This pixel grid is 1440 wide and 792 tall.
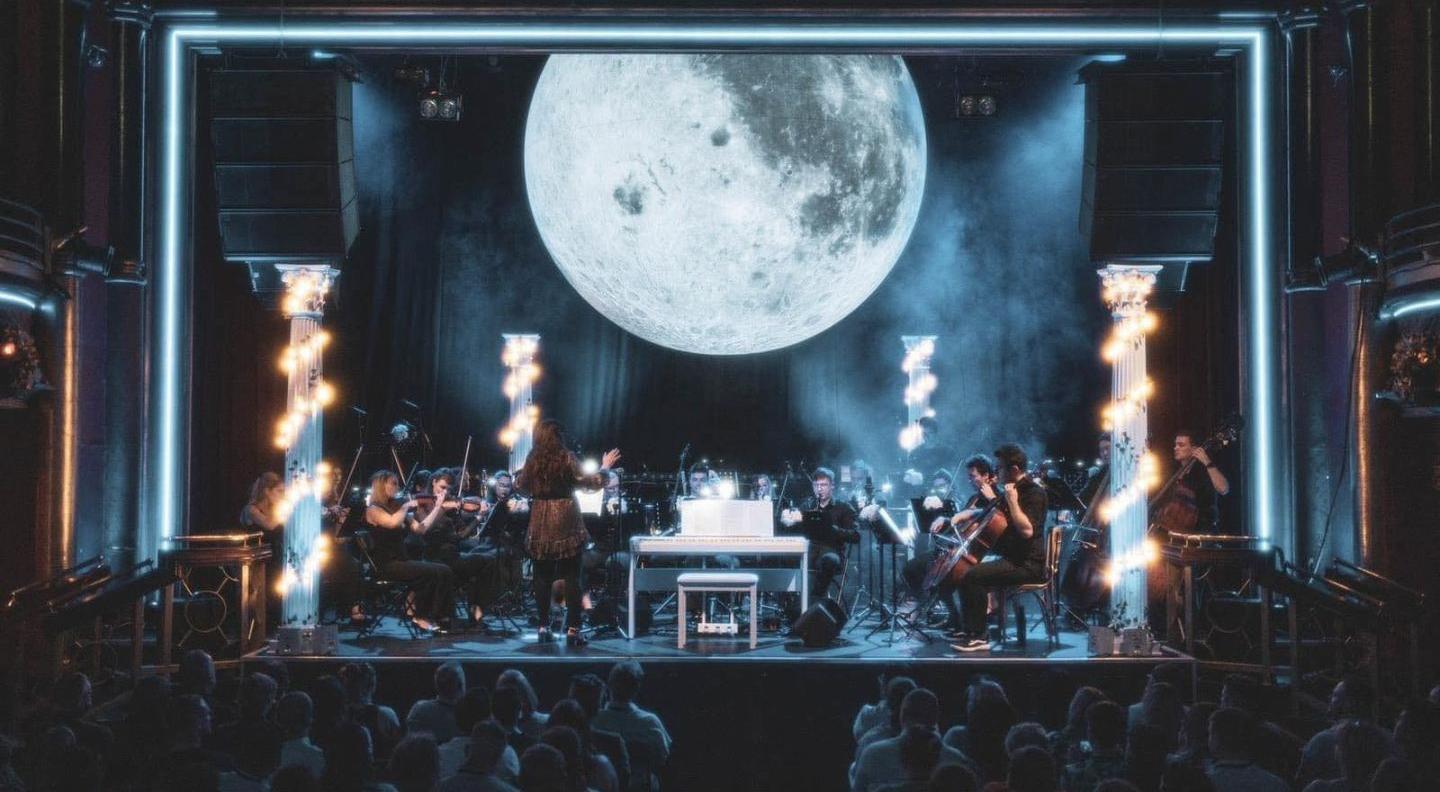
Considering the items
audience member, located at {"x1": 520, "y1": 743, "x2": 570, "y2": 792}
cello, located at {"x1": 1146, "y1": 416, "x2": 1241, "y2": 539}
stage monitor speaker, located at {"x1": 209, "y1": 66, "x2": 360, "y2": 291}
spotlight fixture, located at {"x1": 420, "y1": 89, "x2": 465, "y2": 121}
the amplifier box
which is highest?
spotlight fixture, located at {"x1": 420, "y1": 89, "x2": 465, "y2": 121}

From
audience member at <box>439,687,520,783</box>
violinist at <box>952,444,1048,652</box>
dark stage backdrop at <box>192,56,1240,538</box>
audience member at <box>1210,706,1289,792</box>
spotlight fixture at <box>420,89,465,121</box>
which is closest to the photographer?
audience member at <box>1210,706,1289,792</box>

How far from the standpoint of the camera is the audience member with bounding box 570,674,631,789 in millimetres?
6379

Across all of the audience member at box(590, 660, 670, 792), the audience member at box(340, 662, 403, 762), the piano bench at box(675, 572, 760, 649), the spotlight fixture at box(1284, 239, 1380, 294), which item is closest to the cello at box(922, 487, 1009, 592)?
the piano bench at box(675, 572, 760, 649)

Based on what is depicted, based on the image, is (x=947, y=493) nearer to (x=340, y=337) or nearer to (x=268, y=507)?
(x=268, y=507)

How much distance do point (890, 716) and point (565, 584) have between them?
15.3 ft

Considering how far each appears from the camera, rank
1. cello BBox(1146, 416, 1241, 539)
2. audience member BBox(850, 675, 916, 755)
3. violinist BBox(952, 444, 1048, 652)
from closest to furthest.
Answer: audience member BBox(850, 675, 916, 755) → violinist BBox(952, 444, 1048, 652) → cello BBox(1146, 416, 1241, 539)

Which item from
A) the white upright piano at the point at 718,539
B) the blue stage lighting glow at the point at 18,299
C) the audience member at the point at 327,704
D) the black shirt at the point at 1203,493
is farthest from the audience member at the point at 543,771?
the black shirt at the point at 1203,493

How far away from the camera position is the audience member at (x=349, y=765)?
498 centimetres

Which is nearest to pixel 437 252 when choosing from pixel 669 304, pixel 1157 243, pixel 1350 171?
pixel 669 304

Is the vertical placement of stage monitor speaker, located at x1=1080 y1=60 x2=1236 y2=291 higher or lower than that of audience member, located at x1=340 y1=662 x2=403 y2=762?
higher

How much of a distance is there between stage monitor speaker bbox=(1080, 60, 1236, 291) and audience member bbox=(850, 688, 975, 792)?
580cm

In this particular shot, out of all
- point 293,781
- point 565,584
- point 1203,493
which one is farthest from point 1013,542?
point 293,781

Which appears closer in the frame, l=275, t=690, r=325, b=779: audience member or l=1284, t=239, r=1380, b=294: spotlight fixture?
l=275, t=690, r=325, b=779: audience member

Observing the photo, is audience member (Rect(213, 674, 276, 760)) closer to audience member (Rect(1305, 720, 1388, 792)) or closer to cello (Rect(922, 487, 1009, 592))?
audience member (Rect(1305, 720, 1388, 792))
